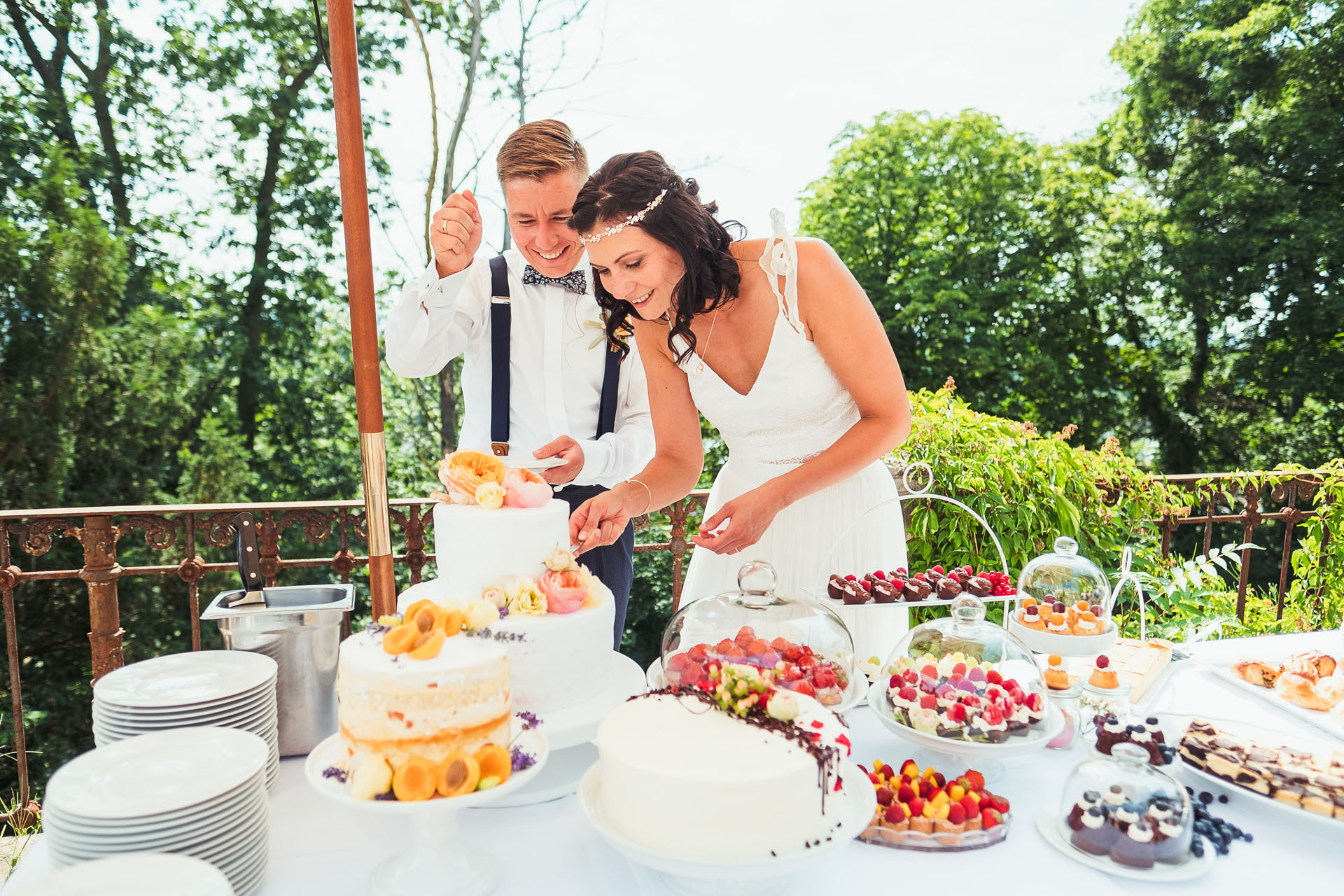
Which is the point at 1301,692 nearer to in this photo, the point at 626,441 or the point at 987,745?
the point at 987,745

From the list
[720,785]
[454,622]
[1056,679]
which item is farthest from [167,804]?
[1056,679]

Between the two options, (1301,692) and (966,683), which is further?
(1301,692)

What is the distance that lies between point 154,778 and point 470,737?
456 millimetres

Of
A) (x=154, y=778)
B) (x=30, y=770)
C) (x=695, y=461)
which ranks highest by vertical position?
(x=695, y=461)

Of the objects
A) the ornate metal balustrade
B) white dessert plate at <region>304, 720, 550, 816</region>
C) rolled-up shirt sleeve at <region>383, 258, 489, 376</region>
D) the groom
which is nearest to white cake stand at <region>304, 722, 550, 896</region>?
white dessert plate at <region>304, 720, 550, 816</region>

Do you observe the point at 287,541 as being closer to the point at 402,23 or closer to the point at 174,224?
the point at 174,224

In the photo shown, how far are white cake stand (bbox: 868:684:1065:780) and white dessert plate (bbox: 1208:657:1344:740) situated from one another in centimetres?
64

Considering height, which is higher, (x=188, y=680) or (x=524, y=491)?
(x=524, y=491)

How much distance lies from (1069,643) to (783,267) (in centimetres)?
115

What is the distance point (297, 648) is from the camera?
4.97 ft

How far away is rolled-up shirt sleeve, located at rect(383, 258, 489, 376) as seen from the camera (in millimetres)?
2352

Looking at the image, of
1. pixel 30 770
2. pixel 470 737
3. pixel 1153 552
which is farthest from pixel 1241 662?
pixel 30 770

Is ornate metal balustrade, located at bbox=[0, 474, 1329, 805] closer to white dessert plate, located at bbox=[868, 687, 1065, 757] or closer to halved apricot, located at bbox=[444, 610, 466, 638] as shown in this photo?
halved apricot, located at bbox=[444, 610, 466, 638]

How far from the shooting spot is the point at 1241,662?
2.00 m
